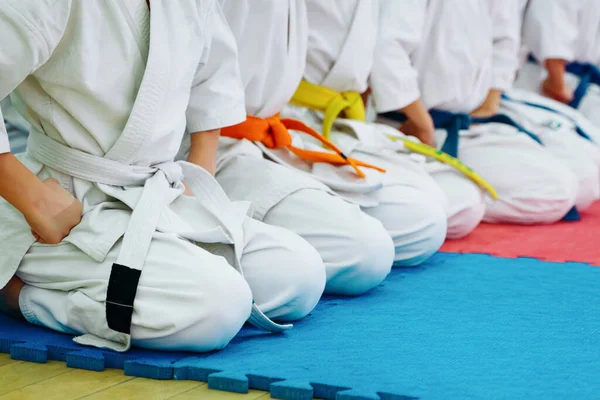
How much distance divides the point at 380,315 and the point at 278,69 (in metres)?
0.71

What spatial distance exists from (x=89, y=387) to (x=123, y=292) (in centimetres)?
17

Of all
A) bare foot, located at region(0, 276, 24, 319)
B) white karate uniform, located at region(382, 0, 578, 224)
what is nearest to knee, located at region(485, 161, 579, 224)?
white karate uniform, located at region(382, 0, 578, 224)

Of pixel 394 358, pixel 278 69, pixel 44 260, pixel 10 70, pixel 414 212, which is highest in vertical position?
pixel 10 70

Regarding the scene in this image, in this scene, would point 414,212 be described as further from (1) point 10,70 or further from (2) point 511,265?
(1) point 10,70

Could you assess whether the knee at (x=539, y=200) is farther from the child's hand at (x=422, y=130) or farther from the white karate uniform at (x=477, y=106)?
the child's hand at (x=422, y=130)

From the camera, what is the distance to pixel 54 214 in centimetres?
148

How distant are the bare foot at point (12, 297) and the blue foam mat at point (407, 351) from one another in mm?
20

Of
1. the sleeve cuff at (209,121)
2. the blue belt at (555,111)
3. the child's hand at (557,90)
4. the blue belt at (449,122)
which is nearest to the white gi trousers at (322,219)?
the sleeve cuff at (209,121)

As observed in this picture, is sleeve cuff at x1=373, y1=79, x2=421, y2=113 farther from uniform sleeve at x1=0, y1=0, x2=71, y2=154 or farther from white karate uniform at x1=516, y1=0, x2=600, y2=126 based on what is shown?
uniform sleeve at x1=0, y1=0, x2=71, y2=154

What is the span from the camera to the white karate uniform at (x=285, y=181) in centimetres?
193

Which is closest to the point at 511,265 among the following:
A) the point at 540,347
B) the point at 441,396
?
the point at 540,347

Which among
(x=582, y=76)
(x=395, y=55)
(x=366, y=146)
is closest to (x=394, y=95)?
(x=395, y=55)

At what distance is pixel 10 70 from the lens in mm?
1366

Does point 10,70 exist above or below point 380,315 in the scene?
above
